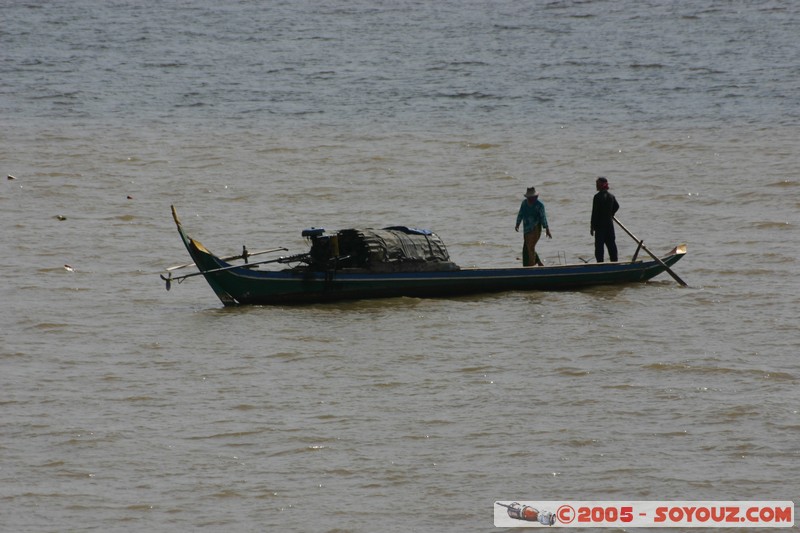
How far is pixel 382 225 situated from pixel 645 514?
12.1 m

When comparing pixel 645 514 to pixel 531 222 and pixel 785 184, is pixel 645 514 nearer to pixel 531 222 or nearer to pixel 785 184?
pixel 531 222

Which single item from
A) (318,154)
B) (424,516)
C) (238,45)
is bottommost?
(424,516)

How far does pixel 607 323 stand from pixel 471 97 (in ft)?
55.3

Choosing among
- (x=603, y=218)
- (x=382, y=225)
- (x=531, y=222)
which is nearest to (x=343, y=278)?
(x=531, y=222)

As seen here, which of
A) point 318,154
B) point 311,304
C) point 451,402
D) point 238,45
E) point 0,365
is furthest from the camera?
point 238,45

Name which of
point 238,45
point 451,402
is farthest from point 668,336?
point 238,45

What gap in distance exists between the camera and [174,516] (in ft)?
30.1

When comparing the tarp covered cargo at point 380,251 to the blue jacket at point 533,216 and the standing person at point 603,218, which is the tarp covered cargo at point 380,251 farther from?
the standing person at point 603,218

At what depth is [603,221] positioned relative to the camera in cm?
1714

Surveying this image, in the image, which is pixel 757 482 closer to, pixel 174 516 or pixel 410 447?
pixel 410 447

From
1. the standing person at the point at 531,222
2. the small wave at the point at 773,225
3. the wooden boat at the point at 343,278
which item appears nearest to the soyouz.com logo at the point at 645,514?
the wooden boat at the point at 343,278

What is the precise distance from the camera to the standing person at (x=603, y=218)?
56.0ft

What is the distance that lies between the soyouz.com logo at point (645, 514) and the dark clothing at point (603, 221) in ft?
26.6

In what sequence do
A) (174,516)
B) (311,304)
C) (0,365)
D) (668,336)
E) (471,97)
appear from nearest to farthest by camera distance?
(174,516)
(0,365)
(668,336)
(311,304)
(471,97)
